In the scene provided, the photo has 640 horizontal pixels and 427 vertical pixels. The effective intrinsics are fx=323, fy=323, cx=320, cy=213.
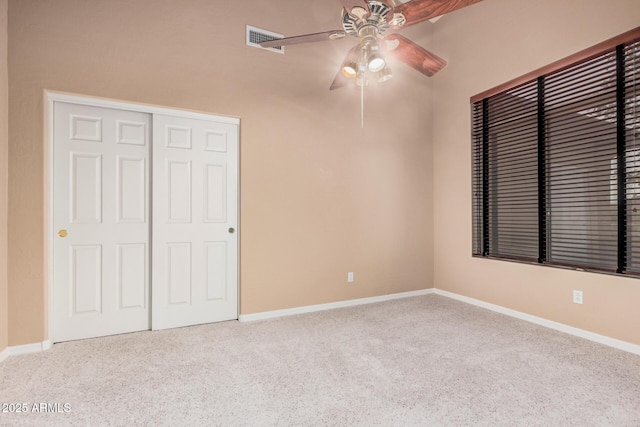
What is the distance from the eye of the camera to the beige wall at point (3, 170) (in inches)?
96.4

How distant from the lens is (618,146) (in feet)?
8.71

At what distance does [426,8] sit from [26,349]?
151 inches

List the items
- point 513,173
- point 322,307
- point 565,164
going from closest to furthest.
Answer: point 565,164, point 513,173, point 322,307

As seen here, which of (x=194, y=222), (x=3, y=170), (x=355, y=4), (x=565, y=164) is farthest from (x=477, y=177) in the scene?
(x=3, y=170)

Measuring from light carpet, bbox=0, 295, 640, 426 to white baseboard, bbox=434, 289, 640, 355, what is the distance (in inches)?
4.2

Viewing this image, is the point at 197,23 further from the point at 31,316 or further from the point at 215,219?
the point at 31,316

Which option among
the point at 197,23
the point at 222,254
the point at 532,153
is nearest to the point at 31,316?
the point at 222,254

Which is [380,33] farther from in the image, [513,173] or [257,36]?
[513,173]

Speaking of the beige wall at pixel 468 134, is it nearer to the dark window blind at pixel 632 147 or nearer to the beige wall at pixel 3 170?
the dark window blind at pixel 632 147

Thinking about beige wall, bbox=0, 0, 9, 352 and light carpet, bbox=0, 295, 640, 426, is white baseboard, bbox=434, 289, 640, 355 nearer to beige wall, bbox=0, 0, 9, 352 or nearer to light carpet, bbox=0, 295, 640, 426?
light carpet, bbox=0, 295, 640, 426

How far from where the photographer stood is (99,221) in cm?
289

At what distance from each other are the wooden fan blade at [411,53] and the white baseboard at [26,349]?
11.9ft

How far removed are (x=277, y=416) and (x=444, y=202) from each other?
3482 millimetres

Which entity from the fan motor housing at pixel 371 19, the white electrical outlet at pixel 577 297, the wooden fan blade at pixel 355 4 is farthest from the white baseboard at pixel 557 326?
the wooden fan blade at pixel 355 4
